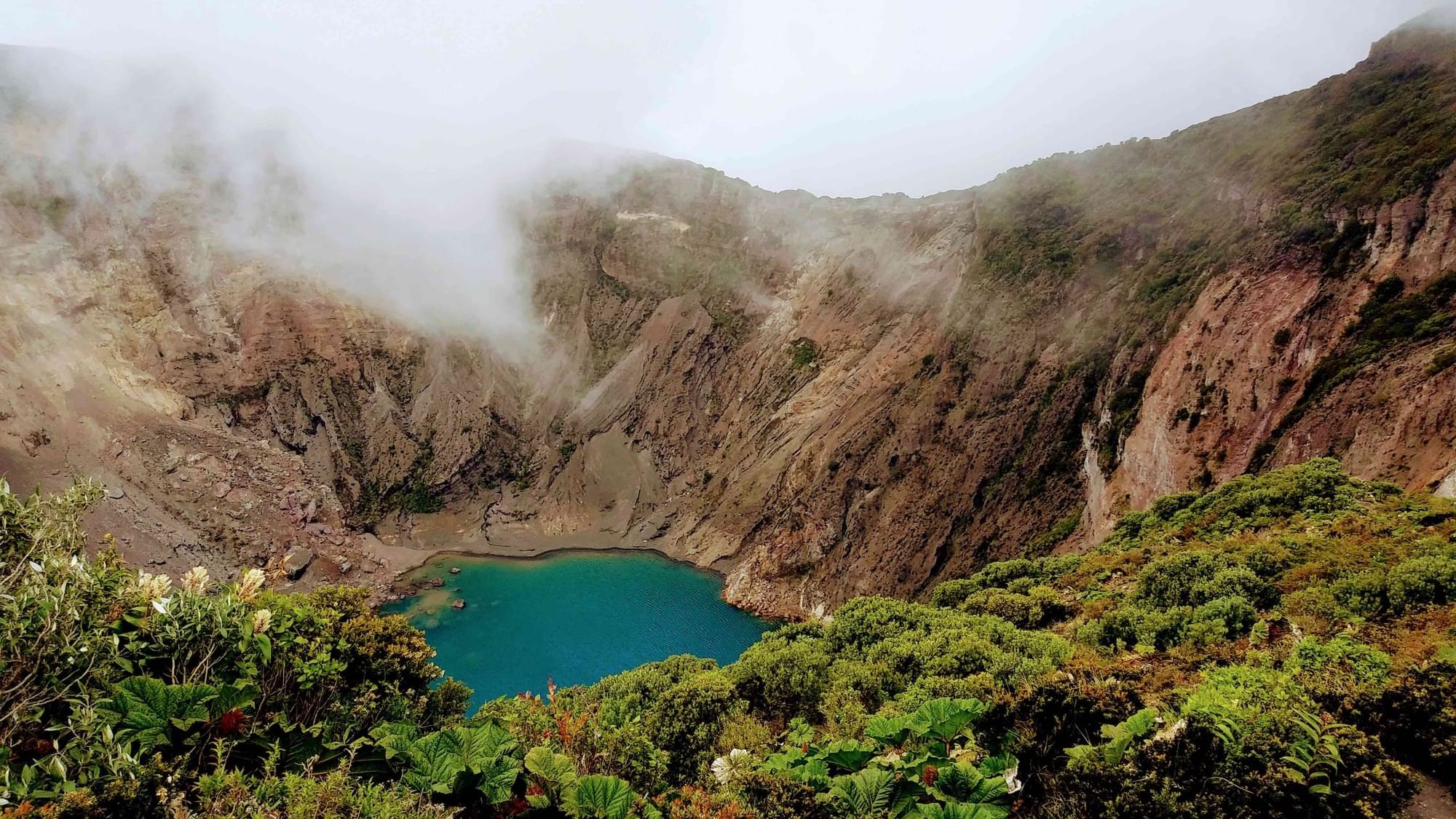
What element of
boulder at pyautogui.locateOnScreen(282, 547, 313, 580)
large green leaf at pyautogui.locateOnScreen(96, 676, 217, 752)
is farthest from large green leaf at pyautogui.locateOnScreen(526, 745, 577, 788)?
boulder at pyautogui.locateOnScreen(282, 547, 313, 580)

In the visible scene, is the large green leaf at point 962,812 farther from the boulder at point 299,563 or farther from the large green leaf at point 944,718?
the boulder at point 299,563

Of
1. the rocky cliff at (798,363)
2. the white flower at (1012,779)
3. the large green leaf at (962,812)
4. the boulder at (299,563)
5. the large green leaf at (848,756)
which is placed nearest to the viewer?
the large green leaf at (962,812)

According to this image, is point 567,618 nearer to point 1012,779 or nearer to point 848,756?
point 848,756

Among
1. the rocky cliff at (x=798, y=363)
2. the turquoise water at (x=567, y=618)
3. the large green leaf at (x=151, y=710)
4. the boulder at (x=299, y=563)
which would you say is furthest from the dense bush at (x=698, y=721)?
the boulder at (x=299, y=563)

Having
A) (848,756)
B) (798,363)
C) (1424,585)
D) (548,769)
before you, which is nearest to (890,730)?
(848,756)

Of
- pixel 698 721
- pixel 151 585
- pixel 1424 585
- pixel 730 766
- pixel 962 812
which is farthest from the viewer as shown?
pixel 698 721

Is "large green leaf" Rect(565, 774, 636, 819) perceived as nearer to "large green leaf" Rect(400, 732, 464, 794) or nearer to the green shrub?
"large green leaf" Rect(400, 732, 464, 794)
